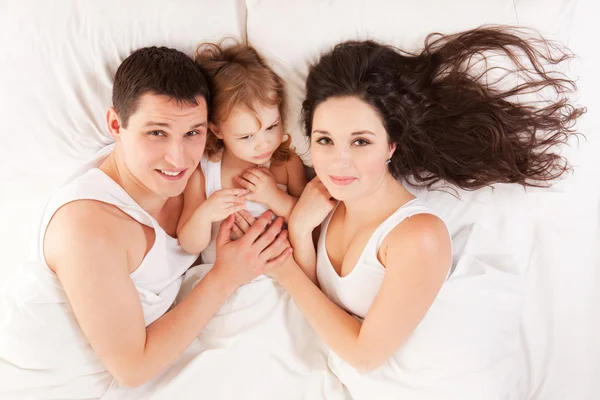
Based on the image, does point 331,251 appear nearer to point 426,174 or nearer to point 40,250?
point 426,174

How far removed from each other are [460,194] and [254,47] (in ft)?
2.85

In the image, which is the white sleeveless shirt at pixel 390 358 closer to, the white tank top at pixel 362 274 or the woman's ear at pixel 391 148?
the white tank top at pixel 362 274

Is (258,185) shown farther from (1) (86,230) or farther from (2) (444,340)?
(2) (444,340)

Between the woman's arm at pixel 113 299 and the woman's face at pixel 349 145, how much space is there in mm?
516

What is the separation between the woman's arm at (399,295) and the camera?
4.94 feet

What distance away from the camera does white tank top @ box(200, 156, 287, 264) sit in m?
1.86

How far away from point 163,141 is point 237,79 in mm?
297

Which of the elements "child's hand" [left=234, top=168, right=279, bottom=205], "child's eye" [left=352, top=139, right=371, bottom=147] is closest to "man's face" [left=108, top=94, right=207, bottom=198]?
"child's hand" [left=234, top=168, right=279, bottom=205]

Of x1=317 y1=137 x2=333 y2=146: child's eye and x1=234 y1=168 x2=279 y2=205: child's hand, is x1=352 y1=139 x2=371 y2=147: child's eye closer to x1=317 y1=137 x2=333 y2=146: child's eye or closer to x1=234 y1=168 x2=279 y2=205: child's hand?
x1=317 y1=137 x2=333 y2=146: child's eye

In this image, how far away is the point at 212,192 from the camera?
1868 millimetres

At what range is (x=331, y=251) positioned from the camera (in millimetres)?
1811

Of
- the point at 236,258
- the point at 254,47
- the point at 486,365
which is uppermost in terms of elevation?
the point at 254,47

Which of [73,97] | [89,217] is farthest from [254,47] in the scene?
[89,217]

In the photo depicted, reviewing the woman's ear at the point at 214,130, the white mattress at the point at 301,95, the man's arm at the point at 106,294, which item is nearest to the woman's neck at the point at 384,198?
the white mattress at the point at 301,95
